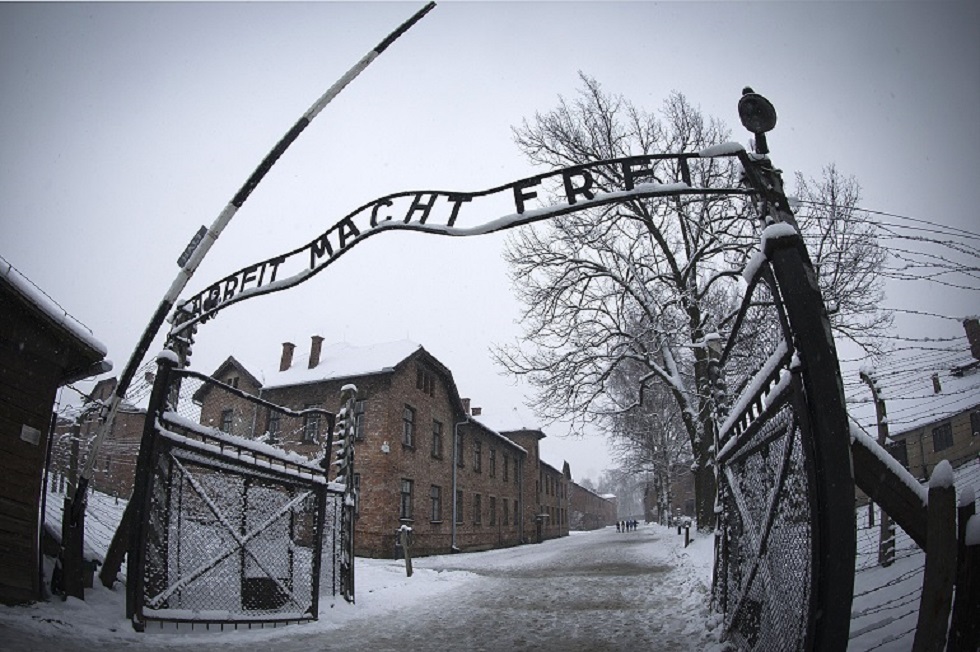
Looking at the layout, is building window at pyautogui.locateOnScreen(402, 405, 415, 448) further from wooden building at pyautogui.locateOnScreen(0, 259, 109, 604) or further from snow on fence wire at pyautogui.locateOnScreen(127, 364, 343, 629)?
wooden building at pyautogui.locateOnScreen(0, 259, 109, 604)

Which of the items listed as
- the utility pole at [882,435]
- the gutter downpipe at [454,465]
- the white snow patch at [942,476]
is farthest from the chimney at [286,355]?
the white snow patch at [942,476]

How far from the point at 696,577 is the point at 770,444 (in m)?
6.79

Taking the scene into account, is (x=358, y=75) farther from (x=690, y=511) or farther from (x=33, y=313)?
(x=690, y=511)

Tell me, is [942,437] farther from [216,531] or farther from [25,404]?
[25,404]

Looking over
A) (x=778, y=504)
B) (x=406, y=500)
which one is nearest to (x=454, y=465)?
(x=406, y=500)

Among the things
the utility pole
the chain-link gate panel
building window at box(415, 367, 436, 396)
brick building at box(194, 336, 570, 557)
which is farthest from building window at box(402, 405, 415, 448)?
the chain-link gate panel

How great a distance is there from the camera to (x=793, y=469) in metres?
2.62

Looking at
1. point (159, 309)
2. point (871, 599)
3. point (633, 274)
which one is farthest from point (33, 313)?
point (633, 274)

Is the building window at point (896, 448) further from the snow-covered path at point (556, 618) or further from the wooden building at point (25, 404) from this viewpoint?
the wooden building at point (25, 404)

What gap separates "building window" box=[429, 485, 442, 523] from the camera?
22.1 m

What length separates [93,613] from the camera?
4496 mm

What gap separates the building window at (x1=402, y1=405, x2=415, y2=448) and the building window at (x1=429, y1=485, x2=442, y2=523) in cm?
254

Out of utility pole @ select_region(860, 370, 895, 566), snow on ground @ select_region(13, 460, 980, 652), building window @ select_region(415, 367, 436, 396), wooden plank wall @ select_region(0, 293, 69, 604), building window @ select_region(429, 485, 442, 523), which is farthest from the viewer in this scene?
building window @ select_region(415, 367, 436, 396)

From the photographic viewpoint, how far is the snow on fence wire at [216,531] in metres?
4.75
